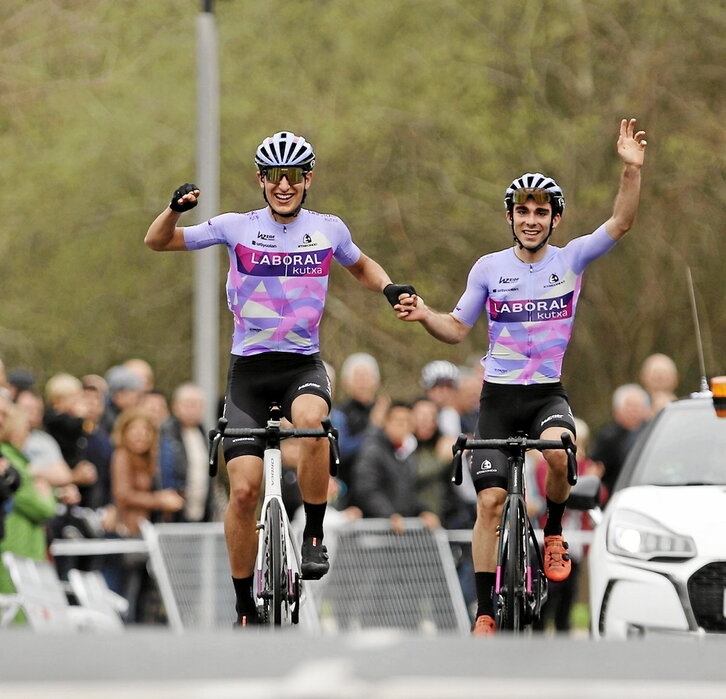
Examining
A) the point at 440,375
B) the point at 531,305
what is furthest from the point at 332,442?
the point at 440,375

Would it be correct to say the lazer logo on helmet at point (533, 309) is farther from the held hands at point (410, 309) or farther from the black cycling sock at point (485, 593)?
the black cycling sock at point (485, 593)

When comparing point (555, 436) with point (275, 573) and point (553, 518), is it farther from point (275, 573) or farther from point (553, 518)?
point (275, 573)

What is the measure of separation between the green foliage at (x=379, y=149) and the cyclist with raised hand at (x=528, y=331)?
1346 centimetres

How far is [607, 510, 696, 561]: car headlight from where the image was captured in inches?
416

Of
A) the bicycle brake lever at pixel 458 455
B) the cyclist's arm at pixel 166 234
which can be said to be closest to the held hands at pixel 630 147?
the bicycle brake lever at pixel 458 455

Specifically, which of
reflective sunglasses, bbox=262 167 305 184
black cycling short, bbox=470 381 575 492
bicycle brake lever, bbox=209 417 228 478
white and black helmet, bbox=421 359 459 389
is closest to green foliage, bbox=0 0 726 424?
white and black helmet, bbox=421 359 459 389

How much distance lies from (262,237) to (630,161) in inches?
80.4

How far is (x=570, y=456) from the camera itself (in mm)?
10273

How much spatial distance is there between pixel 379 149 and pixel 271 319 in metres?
16.0

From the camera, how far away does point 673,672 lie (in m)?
4.25

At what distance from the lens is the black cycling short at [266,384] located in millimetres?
10516

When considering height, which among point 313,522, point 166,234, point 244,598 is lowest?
point 244,598

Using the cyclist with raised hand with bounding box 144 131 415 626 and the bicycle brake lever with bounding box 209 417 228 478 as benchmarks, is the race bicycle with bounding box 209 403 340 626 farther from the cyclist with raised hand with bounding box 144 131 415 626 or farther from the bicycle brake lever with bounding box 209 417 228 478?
the cyclist with raised hand with bounding box 144 131 415 626

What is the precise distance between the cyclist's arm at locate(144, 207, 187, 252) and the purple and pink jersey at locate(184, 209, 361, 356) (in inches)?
2.0
